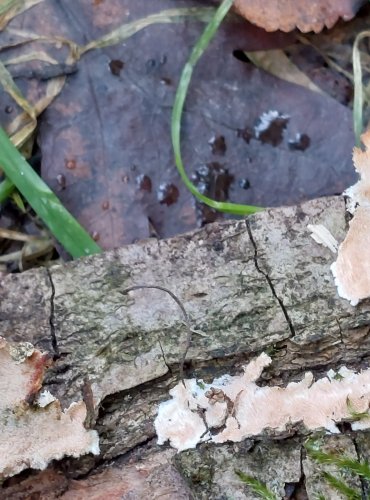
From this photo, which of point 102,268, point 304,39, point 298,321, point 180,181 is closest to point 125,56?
point 180,181

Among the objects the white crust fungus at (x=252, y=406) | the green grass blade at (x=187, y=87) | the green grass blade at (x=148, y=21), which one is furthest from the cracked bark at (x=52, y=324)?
the green grass blade at (x=148, y=21)

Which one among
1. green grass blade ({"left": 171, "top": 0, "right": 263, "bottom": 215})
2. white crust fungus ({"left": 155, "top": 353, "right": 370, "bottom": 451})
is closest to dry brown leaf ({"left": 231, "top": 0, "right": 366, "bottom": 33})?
green grass blade ({"left": 171, "top": 0, "right": 263, "bottom": 215})

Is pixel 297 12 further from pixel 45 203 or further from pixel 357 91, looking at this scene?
pixel 45 203

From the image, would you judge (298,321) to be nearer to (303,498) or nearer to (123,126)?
(303,498)

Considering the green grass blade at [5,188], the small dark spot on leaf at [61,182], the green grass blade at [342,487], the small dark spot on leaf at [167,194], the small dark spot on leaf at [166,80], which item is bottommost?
the green grass blade at [342,487]

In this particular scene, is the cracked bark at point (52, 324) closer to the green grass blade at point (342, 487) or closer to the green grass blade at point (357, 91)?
the green grass blade at point (342, 487)
